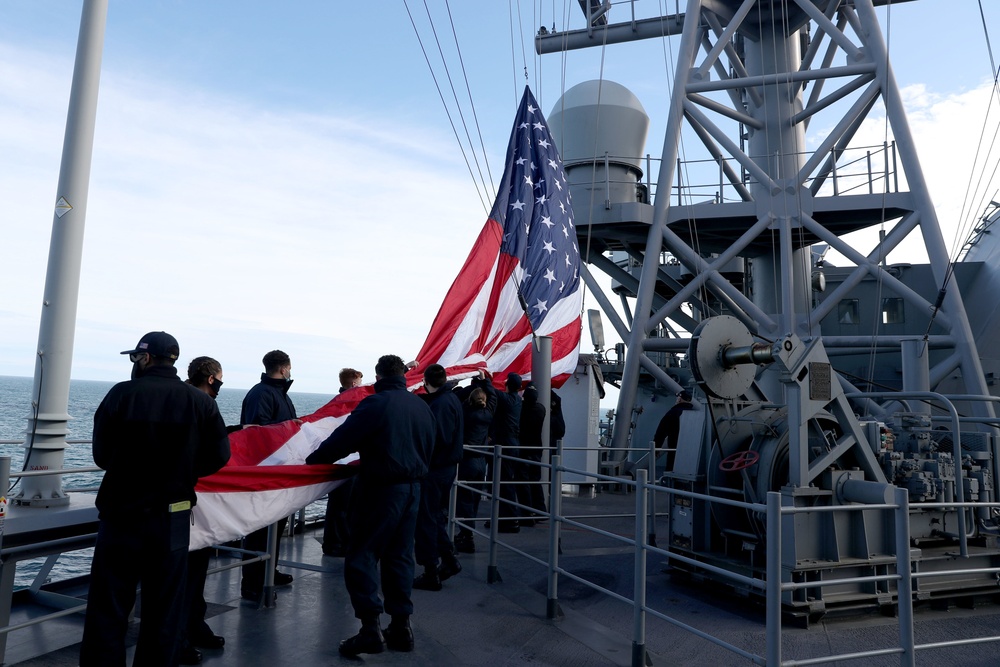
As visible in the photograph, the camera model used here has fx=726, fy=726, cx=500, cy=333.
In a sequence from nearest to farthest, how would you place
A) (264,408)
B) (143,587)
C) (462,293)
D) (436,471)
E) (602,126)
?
(143,587), (264,408), (436,471), (462,293), (602,126)

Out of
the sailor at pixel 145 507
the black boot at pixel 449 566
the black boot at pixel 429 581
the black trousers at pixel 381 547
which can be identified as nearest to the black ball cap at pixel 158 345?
the sailor at pixel 145 507

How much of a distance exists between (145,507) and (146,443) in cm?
29

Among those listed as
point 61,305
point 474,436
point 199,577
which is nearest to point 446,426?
point 474,436

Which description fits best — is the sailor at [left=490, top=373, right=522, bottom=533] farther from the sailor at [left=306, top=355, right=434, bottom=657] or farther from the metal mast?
the metal mast

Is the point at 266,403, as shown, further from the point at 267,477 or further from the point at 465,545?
the point at 465,545

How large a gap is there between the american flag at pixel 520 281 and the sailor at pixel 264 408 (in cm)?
140

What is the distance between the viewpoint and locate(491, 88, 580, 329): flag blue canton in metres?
7.75

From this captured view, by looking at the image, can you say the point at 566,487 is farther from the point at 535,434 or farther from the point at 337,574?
the point at 337,574

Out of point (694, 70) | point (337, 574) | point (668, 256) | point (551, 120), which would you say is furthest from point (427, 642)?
point (668, 256)

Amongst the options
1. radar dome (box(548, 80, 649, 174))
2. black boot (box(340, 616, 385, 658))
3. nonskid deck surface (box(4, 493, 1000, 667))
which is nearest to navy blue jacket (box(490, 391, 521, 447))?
nonskid deck surface (box(4, 493, 1000, 667))

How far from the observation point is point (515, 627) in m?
4.92

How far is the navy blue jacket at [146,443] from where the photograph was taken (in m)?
3.26

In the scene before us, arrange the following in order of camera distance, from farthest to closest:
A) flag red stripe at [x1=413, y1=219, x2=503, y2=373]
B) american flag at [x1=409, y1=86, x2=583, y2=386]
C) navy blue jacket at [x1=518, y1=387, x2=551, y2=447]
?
navy blue jacket at [x1=518, y1=387, x2=551, y2=447] < american flag at [x1=409, y1=86, x2=583, y2=386] < flag red stripe at [x1=413, y1=219, x2=503, y2=373]

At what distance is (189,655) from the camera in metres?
3.93
